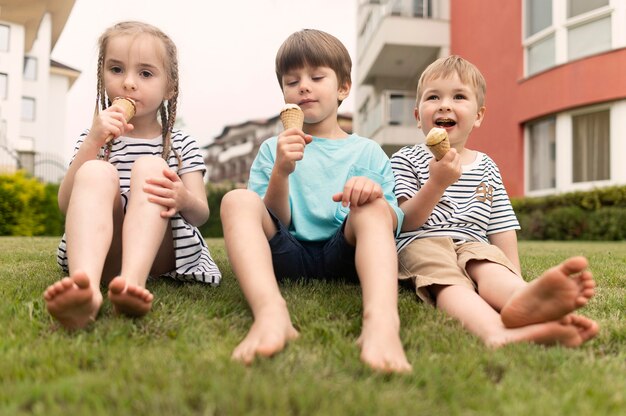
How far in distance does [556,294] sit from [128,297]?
127cm

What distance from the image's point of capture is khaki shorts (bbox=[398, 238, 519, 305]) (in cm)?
243

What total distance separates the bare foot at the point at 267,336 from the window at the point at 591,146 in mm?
11211

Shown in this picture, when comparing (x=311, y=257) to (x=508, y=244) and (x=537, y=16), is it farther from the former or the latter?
(x=537, y=16)

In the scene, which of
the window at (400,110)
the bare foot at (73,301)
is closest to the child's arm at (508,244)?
the bare foot at (73,301)

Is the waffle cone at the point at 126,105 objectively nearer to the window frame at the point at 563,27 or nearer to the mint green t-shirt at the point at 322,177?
the mint green t-shirt at the point at 322,177

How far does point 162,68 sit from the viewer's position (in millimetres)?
2697

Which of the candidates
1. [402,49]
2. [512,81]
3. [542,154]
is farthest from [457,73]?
[402,49]

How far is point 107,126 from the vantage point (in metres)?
2.28

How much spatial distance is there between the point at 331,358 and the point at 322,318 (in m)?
0.47

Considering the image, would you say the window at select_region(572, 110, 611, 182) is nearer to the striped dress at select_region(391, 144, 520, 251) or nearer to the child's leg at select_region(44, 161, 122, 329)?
the striped dress at select_region(391, 144, 520, 251)

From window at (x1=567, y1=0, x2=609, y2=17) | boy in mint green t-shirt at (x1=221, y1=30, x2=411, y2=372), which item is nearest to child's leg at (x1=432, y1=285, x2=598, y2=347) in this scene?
boy in mint green t-shirt at (x1=221, y1=30, x2=411, y2=372)

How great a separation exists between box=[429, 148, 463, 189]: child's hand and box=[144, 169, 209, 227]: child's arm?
95 cm

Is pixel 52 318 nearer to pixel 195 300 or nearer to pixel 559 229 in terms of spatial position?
pixel 195 300

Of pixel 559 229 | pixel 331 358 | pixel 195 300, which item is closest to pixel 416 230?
pixel 195 300
